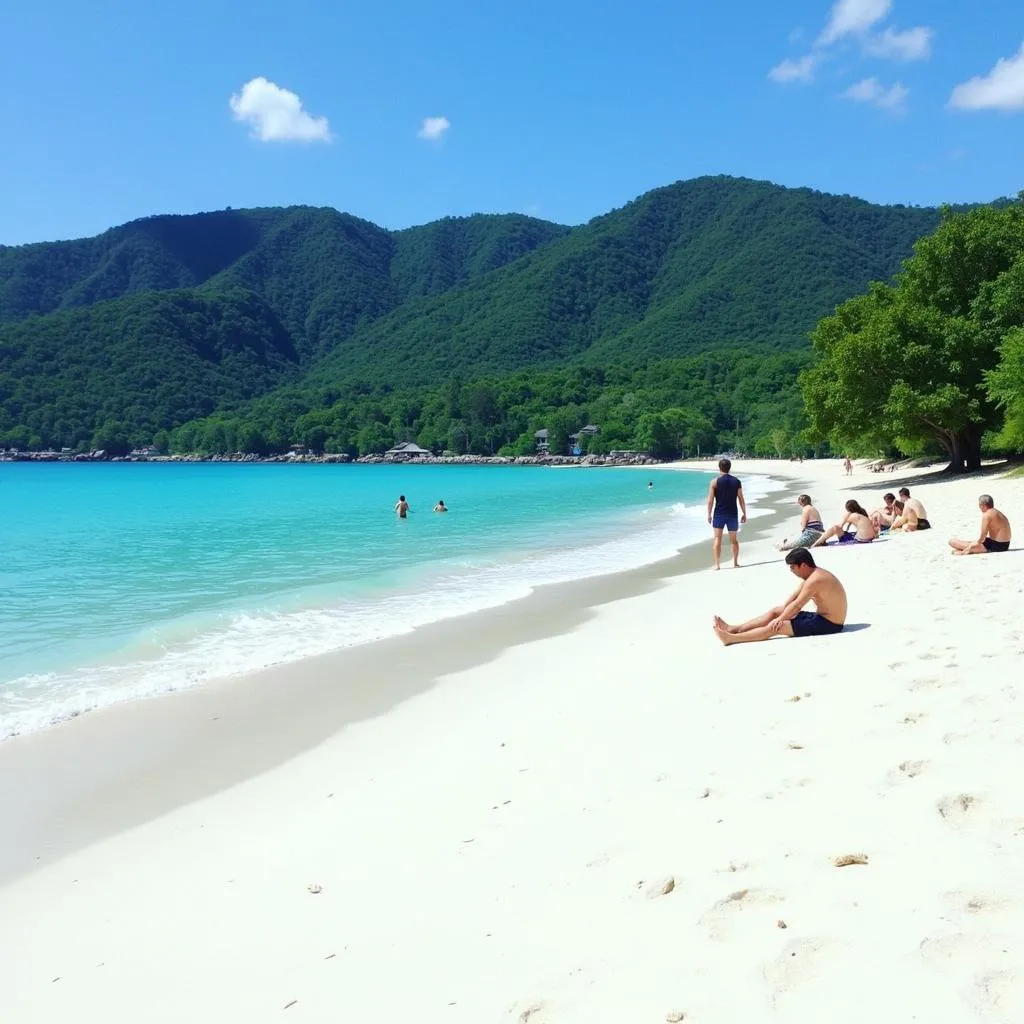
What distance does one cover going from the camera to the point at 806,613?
774 cm

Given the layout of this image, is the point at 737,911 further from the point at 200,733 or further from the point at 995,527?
the point at 995,527

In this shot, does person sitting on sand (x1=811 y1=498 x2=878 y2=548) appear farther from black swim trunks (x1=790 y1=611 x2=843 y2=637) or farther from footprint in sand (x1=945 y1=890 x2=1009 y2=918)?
footprint in sand (x1=945 y1=890 x2=1009 y2=918)

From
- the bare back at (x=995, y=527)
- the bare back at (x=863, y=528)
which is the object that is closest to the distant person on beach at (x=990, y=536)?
the bare back at (x=995, y=527)

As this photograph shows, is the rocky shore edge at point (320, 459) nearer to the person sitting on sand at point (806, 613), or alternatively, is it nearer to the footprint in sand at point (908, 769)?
the person sitting on sand at point (806, 613)

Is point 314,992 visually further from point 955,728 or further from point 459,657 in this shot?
point 459,657

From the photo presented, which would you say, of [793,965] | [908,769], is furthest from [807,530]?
[793,965]

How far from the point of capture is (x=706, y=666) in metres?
7.04

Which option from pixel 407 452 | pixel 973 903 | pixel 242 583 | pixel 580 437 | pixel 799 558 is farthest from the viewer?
pixel 407 452

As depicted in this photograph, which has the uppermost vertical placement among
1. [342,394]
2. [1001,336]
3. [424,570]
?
[342,394]

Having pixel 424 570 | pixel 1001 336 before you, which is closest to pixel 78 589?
pixel 424 570

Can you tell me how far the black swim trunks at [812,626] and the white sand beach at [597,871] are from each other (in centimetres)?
90

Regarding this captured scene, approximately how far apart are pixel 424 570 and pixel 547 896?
44.1 feet

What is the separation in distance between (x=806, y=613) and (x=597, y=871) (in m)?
4.83

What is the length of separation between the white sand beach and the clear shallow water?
2.57 meters
